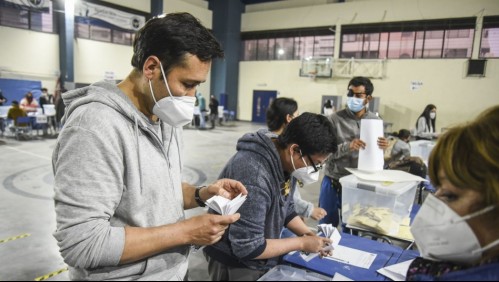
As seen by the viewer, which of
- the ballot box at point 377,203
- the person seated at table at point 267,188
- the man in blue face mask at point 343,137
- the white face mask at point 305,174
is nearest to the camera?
the person seated at table at point 267,188

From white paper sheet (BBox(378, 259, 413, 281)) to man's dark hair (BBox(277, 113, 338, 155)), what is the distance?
607 mm

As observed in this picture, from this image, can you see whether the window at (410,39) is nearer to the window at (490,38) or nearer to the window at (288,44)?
the window at (490,38)

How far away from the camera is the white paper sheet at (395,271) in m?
1.40

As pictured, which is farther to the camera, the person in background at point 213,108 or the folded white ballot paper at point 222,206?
the person in background at point 213,108

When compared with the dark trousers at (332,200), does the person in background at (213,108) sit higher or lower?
higher

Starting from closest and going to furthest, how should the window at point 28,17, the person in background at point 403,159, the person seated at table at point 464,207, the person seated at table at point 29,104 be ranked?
the person seated at table at point 464,207
the person in background at point 403,159
the person seated at table at point 29,104
the window at point 28,17

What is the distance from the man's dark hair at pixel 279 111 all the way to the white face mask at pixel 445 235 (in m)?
2.24

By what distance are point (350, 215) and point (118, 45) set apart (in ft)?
48.2

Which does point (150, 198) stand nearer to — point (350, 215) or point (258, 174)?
point (258, 174)

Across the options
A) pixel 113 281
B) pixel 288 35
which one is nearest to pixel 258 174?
pixel 113 281

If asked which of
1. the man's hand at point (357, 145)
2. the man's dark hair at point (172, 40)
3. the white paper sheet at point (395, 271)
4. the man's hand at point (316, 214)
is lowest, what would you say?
the man's hand at point (316, 214)

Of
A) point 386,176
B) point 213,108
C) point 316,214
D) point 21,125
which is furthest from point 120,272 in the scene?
point 213,108

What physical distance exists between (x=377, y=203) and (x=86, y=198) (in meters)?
1.90

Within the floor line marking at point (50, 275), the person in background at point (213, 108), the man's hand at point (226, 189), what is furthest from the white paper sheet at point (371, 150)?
the person in background at point (213, 108)
